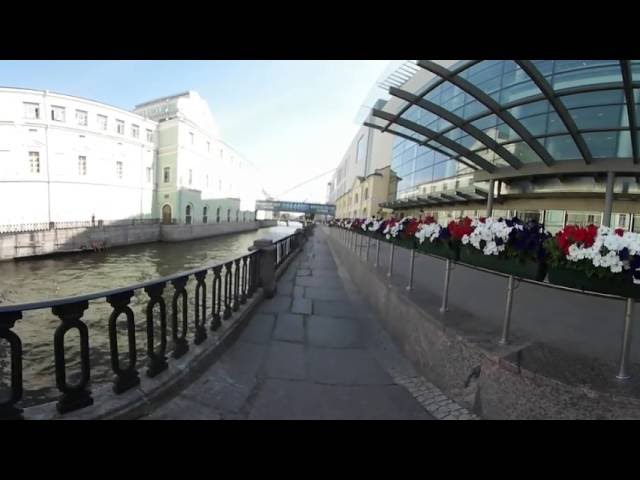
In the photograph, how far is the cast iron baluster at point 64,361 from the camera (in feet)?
6.09

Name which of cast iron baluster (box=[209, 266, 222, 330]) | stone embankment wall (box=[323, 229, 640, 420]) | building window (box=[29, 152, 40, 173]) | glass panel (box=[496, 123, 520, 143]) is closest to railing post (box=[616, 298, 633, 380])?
stone embankment wall (box=[323, 229, 640, 420])

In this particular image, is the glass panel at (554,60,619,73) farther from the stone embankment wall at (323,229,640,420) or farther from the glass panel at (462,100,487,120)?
the stone embankment wall at (323,229,640,420)

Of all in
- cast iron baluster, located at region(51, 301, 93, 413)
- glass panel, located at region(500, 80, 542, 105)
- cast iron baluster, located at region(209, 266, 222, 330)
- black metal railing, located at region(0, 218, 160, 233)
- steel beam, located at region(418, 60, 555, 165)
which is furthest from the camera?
black metal railing, located at region(0, 218, 160, 233)

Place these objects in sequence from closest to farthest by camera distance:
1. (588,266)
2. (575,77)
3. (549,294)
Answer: (588,266) → (549,294) → (575,77)

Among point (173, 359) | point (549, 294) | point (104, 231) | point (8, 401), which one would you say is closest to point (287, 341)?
point (173, 359)

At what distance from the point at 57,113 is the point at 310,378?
35299mm

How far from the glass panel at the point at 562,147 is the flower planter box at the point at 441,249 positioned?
42.7ft

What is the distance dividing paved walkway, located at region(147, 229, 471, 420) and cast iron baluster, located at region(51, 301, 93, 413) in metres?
0.50

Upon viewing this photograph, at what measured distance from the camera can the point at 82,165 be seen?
91.0 ft

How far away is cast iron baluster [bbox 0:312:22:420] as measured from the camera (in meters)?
1.66

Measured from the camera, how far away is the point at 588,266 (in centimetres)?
209

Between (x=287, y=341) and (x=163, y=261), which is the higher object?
(x=287, y=341)

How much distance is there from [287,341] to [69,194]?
32.4m
